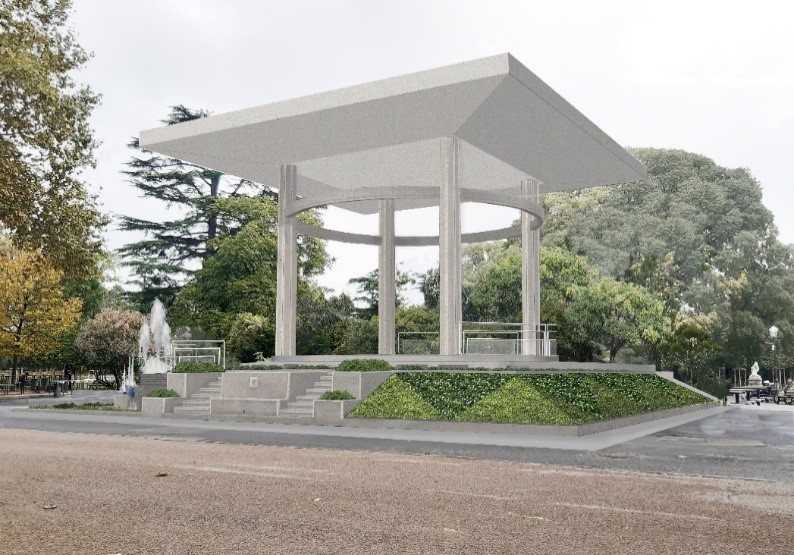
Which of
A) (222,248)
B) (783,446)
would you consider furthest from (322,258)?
(783,446)

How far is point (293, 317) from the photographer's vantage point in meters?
33.9

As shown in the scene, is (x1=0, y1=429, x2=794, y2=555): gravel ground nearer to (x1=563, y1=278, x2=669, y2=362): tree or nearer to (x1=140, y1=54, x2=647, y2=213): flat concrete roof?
(x1=140, y1=54, x2=647, y2=213): flat concrete roof

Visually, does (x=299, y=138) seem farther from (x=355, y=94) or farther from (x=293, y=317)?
(x=293, y=317)

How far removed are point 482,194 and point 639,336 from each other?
20711mm

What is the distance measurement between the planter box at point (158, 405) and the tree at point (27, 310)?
29557mm

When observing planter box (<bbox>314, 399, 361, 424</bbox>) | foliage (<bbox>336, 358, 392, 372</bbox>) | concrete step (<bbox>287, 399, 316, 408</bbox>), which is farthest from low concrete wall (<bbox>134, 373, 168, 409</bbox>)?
planter box (<bbox>314, 399, 361, 424</bbox>)

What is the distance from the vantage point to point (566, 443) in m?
17.3

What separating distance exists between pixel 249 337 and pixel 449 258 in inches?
875

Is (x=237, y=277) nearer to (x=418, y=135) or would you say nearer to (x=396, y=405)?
(x=418, y=135)

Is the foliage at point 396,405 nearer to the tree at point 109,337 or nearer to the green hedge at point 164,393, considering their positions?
the green hedge at point 164,393

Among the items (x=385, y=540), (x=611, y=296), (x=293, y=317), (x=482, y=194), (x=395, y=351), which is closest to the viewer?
(x=385, y=540)

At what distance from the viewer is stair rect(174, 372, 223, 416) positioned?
84.5 feet

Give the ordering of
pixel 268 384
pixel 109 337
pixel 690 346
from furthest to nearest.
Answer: pixel 109 337, pixel 690 346, pixel 268 384

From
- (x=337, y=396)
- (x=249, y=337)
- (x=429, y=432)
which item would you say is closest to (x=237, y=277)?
(x=249, y=337)
